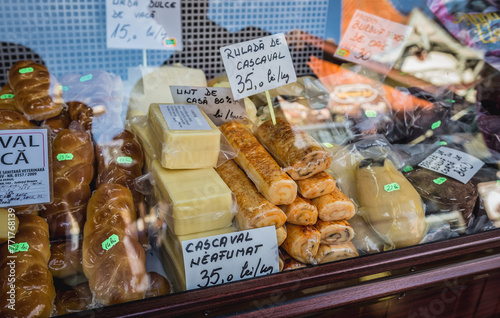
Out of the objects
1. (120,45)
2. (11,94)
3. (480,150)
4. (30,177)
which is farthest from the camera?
(480,150)

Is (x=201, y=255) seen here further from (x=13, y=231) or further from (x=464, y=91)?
(x=464, y=91)

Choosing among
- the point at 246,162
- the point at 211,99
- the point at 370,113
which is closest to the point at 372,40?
the point at 370,113

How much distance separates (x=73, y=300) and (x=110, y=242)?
0.22 m

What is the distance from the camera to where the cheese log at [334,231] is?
1.57 m

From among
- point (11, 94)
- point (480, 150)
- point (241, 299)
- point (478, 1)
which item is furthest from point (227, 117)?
point (478, 1)

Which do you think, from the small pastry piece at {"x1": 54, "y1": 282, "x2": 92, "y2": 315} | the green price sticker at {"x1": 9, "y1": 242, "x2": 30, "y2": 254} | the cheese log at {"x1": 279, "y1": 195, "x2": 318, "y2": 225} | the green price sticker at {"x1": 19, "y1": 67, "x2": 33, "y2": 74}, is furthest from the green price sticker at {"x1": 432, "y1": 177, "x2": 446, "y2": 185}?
the green price sticker at {"x1": 19, "y1": 67, "x2": 33, "y2": 74}

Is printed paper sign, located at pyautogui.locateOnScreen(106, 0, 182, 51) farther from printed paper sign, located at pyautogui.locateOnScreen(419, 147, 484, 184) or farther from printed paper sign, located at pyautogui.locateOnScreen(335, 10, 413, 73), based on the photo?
printed paper sign, located at pyautogui.locateOnScreen(419, 147, 484, 184)

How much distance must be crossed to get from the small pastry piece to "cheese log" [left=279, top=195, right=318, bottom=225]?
0.73 metres

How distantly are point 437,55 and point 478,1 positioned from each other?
0.39 m

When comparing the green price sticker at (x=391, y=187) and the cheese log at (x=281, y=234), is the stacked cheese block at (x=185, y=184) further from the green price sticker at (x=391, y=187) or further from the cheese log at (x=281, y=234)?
the green price sticker at (x=391, y=187)

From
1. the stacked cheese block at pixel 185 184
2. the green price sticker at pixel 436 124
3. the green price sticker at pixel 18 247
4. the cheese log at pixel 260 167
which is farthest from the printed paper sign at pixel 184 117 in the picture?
the green price sticker at pixel 436 124

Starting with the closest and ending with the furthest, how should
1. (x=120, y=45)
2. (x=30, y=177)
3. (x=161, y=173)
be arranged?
(x=30, y=177) < (x=161, y=173) < (x=120, y=45)

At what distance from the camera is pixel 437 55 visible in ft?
7.70

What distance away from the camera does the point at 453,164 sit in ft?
6.24
